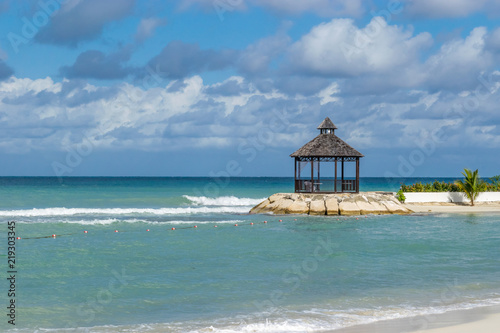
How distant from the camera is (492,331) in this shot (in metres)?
9.45

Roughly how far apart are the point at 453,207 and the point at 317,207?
1033 centimetres

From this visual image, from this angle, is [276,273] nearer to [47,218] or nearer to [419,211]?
[419,211]

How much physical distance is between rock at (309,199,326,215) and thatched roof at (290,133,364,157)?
2.82m

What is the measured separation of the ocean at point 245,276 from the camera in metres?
10.8

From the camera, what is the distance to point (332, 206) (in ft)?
104

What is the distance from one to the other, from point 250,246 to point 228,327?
34.6 feet

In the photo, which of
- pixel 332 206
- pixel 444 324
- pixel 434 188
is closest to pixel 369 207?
pixel 332 206

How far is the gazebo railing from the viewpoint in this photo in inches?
1317

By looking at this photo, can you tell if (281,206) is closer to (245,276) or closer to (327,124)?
(327,124)

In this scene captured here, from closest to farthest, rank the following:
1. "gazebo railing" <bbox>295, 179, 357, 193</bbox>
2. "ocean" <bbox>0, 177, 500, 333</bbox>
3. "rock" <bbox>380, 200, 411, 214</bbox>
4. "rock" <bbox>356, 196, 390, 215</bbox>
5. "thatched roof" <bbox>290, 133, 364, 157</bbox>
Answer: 1. "ocean" <bbox>0, 177, 500, 333</bbox>
2. "rock" <bbox>356, 196, 390, 215</bbox>
3. "rock" <bbox>380, 200, 411, 214</bbox>
4. "thatched roof" <bbox>290, 133, 364, 157</bbox>
5. "gazebo railing" <bbox>295, 179, 357, 193</bbox>

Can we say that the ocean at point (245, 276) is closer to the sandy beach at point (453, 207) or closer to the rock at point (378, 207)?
the rock at point (378, 207)

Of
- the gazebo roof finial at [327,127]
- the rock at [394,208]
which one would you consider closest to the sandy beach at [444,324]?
the rock at [394,208]

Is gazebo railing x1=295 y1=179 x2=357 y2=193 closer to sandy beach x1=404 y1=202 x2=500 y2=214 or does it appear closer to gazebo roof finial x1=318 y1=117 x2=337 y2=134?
gazebo roof finial x1=318 y1=117 x2=337 y2=134

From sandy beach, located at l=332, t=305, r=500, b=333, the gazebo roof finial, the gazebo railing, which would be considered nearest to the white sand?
sandy beach, located at l=332, t=305, r=500, b=333
